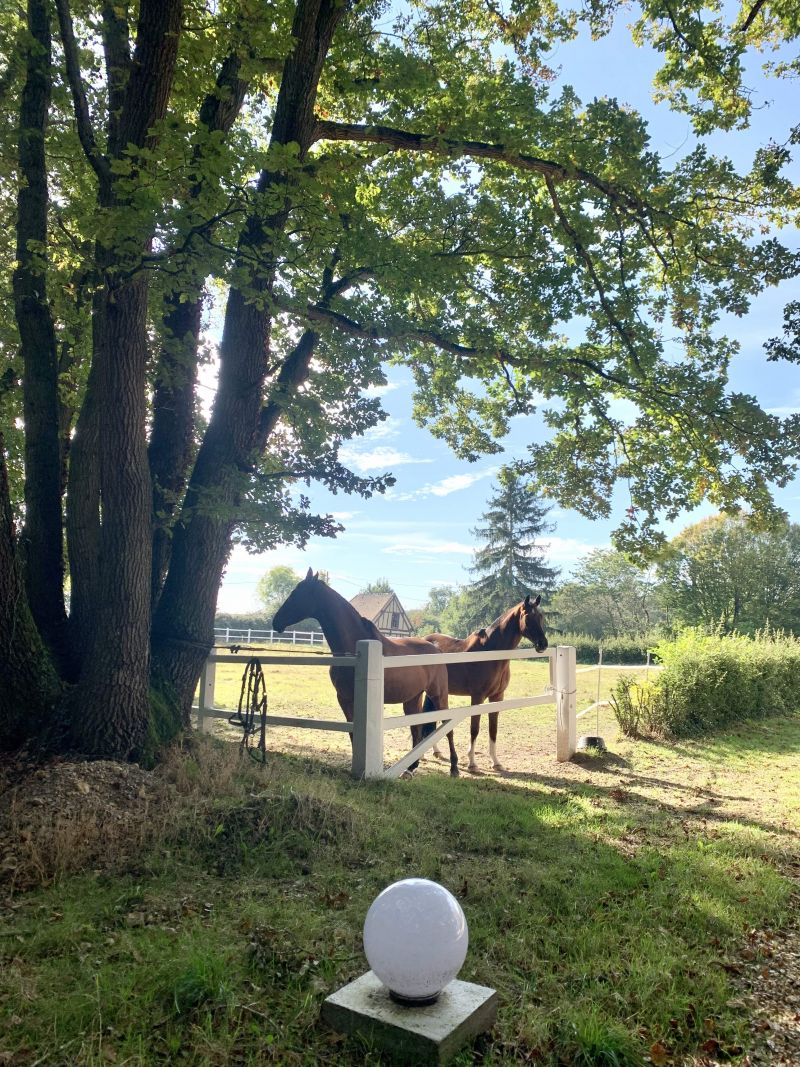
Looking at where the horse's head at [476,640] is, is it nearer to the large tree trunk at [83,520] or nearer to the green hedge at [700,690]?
the green hedge at [700,690]

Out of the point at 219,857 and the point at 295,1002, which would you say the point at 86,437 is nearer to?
the point at 219,857

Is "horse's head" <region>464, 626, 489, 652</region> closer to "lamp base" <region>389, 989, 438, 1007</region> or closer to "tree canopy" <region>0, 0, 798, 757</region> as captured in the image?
"tree canopy" <region>0, 0, 798, 757</region>

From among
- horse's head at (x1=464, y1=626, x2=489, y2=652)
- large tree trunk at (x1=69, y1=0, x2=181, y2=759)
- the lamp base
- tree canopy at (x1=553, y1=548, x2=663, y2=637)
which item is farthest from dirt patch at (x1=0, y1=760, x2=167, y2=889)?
tree canopy at (x1=553, y1=548, x2=663, y2=637)

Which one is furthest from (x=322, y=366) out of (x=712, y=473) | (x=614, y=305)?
(x=712, y=473)

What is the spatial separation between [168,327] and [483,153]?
4.55 metres

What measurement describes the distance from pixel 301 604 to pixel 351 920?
521 centimetres

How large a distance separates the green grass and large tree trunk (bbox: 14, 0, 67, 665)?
2179 mm

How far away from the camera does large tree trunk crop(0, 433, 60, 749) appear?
5539 millimetres

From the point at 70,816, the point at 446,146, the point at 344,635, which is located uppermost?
the point at 446,146

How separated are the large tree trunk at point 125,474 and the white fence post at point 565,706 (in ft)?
19.8

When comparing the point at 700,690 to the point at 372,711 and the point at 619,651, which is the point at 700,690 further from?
the point at 619,651

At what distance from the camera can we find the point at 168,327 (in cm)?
811

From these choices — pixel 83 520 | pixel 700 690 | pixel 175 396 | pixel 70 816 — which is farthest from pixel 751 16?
pixel 70 816

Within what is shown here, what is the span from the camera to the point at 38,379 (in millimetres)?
6781
